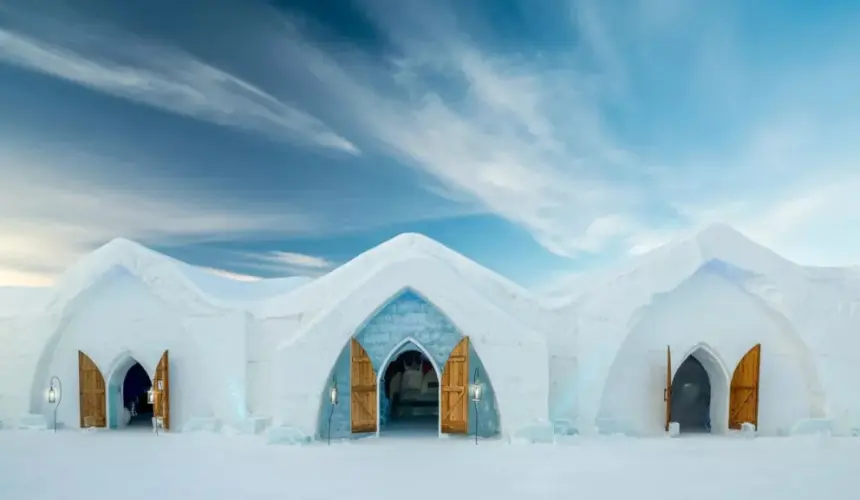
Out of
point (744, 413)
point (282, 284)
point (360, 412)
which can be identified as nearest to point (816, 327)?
point (744, 413)

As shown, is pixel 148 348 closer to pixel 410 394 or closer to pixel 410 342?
pixel 410 342

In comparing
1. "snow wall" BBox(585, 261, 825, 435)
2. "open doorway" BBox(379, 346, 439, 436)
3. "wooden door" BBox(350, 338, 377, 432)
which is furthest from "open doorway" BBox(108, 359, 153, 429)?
"snow wall" BBox(585, 261, 825, 435)

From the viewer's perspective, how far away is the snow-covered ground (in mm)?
7270

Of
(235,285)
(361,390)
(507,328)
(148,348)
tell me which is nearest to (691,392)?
(507,328)

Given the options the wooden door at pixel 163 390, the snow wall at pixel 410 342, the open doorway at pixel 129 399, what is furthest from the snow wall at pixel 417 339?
the open doorway at pixel 129 399

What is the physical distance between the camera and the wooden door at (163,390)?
1248 centimetres

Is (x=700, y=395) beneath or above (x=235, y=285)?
beneath

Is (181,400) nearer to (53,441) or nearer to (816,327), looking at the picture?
(53,441)

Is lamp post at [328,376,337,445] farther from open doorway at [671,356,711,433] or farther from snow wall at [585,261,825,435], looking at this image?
open doorway at [671,356,711,433]

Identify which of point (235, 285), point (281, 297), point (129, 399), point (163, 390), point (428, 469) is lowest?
point (129, 399)

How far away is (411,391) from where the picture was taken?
55.9ft

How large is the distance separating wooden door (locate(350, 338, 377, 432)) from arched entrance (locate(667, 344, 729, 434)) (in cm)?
681

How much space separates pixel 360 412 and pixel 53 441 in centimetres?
615

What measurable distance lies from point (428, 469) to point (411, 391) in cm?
866
